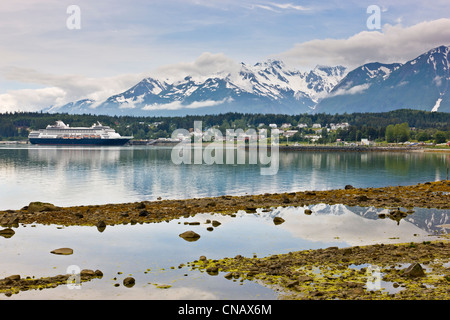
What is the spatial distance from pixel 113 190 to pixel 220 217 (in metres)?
24.9

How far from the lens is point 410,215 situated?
36.3 meters

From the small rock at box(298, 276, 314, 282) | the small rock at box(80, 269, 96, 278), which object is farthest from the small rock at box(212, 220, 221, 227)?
the small rock at box(298, 276, 314, 282)

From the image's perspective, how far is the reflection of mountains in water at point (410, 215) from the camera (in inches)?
1278

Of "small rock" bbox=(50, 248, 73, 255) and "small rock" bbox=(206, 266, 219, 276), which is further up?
"small rock" bbox=(206, 266, 219, 276)

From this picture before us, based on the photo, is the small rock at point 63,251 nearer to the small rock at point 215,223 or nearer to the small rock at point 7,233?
the small rock at point 7,233

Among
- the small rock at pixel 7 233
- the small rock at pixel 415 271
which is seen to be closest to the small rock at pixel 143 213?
the small rock at pixel 7 233

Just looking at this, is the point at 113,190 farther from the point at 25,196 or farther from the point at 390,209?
the point at 390,209

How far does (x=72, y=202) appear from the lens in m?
47.6

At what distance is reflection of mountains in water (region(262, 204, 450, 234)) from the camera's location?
32.5 metres

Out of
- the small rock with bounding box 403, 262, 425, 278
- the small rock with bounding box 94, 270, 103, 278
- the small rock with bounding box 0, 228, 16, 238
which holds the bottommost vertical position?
the small rock with bounding box 0, 228, 16, 238

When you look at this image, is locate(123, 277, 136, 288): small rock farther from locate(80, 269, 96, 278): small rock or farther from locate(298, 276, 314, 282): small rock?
locate(298, 276, 314, 282): small rock

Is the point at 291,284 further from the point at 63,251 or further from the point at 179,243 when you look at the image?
the point at 63,251

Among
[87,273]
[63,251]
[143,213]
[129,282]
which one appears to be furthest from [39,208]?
[129,282]

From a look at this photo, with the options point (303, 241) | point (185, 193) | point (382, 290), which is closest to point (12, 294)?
point (382, 290)
